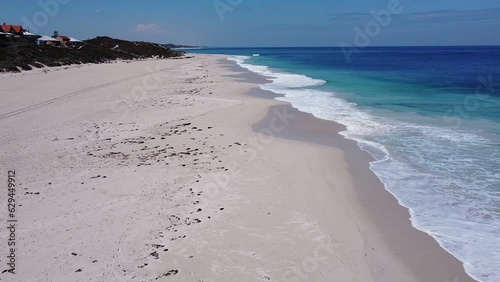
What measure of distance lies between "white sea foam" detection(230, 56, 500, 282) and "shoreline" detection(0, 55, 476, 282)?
1.53 feet

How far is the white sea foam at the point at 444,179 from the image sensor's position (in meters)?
6.86

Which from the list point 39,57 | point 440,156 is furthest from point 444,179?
point 39,57

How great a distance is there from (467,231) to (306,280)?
3643mm

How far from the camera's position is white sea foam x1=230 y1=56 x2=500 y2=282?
686 cm

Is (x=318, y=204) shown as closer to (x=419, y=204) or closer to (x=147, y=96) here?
(x=419, y=204)

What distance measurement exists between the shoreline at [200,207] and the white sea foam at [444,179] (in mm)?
466

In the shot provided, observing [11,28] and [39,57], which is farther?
[11,28]

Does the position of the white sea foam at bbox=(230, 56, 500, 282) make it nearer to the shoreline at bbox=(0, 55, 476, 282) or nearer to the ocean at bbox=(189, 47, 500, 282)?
the ocean at bbox=(189, 47, 500, 282)

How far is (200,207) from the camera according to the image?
26.4ft

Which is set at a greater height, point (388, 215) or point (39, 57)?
point (39, 57)

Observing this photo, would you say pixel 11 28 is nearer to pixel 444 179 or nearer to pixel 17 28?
pixel 17 28

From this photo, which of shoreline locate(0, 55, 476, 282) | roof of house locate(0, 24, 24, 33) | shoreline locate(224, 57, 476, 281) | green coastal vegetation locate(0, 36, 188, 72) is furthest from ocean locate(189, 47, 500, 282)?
roof of house locate(0, 24, 24, 33)

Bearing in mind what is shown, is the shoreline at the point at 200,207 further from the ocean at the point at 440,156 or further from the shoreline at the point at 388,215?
the ocean at the point at 440,156

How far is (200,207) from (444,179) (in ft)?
20.9
